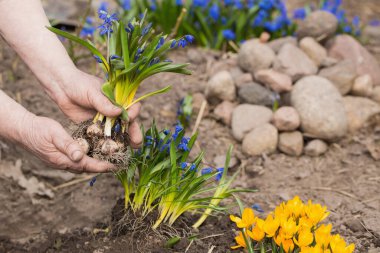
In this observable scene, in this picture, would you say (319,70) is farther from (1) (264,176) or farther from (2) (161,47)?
(2) (161,47)

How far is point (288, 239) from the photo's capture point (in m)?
2.63

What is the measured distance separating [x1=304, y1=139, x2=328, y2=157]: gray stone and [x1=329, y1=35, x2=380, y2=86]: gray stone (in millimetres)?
891

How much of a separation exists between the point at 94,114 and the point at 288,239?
3.93ft

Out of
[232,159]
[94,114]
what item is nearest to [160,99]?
[232,159]

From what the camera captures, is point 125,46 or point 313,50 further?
point 313,50

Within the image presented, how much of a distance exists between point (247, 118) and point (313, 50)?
2.93 ft

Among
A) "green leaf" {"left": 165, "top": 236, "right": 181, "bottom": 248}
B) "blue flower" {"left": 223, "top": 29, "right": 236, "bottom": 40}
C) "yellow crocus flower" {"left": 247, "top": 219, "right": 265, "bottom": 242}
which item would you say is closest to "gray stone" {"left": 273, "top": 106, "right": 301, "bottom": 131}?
"blue flower" {"left": 223, "top": 29, "right": 236, "bottom": 40}

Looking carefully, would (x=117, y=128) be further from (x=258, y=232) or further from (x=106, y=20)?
(x=258, y=232)

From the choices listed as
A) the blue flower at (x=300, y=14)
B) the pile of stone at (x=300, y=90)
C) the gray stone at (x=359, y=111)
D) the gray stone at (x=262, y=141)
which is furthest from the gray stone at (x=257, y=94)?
the blue flower at (x=300, y=14)

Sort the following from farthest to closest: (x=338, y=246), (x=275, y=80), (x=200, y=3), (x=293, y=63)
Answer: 1. (x=200, y=3)
2. (x=293, y=63)
3. (x=275, y=80)
4. (x=338, y=246)

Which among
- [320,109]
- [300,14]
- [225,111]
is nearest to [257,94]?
[225,111]

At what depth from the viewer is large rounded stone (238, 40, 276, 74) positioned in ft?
15.1

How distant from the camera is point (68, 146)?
2750mm

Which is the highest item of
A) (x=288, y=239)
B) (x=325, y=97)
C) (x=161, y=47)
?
(x=161, y=47)
